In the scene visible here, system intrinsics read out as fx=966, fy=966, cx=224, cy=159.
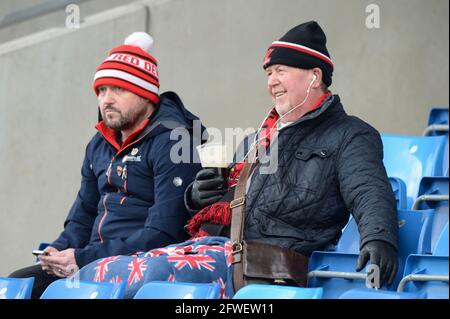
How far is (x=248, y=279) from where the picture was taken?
3.01 metres

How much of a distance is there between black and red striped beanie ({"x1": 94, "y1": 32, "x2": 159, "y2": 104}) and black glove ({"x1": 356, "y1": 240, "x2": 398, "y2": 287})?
1584 mm

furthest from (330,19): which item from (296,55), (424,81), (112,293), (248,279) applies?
(112,293)

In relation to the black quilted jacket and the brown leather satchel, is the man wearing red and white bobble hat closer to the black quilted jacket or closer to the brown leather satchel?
the black quilted jacket

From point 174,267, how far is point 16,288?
0.50 meters

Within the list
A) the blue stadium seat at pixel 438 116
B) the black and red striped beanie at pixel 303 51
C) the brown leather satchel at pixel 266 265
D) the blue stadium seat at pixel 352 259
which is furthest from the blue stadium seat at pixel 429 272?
the blue stadium seat at pixel 438 116

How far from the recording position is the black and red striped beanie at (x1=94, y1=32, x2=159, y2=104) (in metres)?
4.02

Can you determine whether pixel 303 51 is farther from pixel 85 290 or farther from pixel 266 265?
pixel 85 290

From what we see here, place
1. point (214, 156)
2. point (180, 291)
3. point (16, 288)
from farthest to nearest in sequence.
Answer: point (214, 156)
point (16, 288)
point (180, 291)

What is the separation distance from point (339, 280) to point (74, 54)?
11.7 feet

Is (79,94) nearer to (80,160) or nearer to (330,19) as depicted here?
(80,160)

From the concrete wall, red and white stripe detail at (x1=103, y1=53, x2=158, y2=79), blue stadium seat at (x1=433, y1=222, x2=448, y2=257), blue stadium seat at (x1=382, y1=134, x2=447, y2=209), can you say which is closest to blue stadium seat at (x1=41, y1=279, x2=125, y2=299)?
blue stadium seat at (x1=433, y1=222, x2=448, y2=257)

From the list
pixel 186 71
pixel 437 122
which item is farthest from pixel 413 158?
pixel 186 71

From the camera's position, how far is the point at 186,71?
5.56 metres

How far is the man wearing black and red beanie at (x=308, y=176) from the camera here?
9.65ft
